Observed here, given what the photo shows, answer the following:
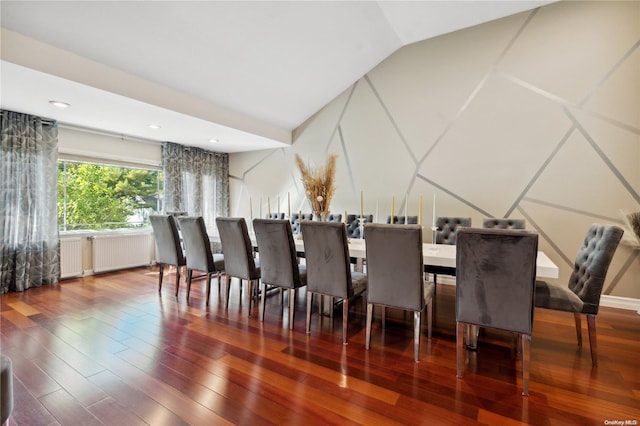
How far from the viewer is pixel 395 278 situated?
2.20 metres

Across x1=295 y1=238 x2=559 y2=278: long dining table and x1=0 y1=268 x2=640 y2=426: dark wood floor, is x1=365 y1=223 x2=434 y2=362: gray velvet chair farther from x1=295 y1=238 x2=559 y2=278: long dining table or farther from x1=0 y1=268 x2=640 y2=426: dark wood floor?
x1=0 y1=268 x2=640 y2=426: dark wood floor

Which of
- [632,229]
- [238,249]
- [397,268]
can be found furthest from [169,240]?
[632,229]

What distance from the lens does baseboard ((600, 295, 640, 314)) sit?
3.35 metres

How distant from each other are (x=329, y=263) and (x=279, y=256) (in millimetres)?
516

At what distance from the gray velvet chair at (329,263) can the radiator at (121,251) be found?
396 centimetres

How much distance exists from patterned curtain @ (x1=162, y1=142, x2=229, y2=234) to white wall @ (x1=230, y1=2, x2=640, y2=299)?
9.51 feet

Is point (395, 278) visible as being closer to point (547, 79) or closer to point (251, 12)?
point (251, 12)

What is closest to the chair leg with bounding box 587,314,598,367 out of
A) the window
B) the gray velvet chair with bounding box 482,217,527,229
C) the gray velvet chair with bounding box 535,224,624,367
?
the gray velvet chair with bounding box 535,224,624,367

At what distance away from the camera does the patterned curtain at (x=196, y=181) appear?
18.2ft

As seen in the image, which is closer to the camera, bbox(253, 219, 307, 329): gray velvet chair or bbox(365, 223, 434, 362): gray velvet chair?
bbox(365, 223, 434, 362): gray velvet chair

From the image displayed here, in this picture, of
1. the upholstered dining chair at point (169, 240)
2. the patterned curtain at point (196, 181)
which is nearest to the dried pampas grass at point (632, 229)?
the upholstered dining chair at point (169, 240)

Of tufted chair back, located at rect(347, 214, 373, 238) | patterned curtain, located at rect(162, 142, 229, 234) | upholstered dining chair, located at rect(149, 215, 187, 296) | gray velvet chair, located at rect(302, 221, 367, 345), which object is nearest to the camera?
gray velvet chair, located at rect(302, 221, 367, 345)

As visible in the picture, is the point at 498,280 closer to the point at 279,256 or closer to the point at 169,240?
the point at 279,256

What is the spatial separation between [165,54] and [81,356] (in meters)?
2.92
